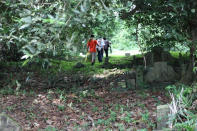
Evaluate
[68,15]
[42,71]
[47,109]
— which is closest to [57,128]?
[47,109]

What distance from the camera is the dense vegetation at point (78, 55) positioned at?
4137 mm

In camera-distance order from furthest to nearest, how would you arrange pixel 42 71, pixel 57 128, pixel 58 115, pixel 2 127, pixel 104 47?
pixel 104 47
pixel 42 71
pixel 58 115
pixel 57 128
pixel 2 127

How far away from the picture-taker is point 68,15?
3.89m

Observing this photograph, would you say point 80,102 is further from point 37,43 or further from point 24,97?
point 37,43

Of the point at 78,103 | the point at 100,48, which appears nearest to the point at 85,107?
the point at 78,103

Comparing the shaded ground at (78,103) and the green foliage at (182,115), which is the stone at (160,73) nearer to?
the shaded ground at (78,103)

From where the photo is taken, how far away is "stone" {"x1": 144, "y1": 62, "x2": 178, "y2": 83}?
9375 mm

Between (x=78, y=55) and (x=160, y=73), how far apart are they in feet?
10.5

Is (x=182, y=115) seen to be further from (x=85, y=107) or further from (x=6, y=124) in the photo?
(x=85, y=107)

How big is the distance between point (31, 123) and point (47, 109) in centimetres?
87

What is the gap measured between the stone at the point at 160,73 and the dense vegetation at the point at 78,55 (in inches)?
9.1

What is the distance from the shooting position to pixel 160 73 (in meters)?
9.52

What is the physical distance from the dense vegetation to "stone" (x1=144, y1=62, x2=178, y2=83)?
23cm

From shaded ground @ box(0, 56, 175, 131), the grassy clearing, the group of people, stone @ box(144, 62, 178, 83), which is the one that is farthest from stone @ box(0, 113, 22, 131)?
the group of people
